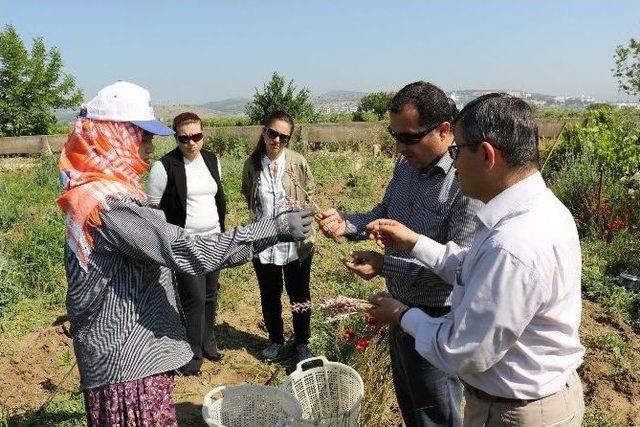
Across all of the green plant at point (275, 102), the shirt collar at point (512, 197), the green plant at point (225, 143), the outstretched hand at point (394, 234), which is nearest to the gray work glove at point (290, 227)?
the outstretched hand at point (394, 234)

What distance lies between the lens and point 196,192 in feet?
13.0

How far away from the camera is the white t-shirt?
3.87m

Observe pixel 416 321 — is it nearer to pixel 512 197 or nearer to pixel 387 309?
pixel 387 309

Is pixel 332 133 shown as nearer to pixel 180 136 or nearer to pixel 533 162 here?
pixel 180 136

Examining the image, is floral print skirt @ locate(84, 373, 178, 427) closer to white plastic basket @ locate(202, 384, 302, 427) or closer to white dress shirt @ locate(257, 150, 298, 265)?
white plastic basket @ locate(202, 384, 302, 427)

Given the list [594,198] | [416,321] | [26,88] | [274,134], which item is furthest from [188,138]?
[26,88]

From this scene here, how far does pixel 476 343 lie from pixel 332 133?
10.0m

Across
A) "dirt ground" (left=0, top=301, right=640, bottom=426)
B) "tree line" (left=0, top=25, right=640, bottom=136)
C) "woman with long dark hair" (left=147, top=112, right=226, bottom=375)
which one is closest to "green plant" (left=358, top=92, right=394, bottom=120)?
"tree line" (left=0, top=25, right=640, bottom=136)

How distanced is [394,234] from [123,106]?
1137 millimetres

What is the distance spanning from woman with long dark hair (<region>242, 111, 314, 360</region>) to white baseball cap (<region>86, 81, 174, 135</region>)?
194cm

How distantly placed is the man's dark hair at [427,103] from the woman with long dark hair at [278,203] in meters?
1.81

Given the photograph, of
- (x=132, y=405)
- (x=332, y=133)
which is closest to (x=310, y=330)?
(x=132, y=405)

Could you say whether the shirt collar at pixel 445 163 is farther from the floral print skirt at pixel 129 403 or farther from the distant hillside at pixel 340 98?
the distant hillside at pixel 340 98

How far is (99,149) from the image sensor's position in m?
1.97
